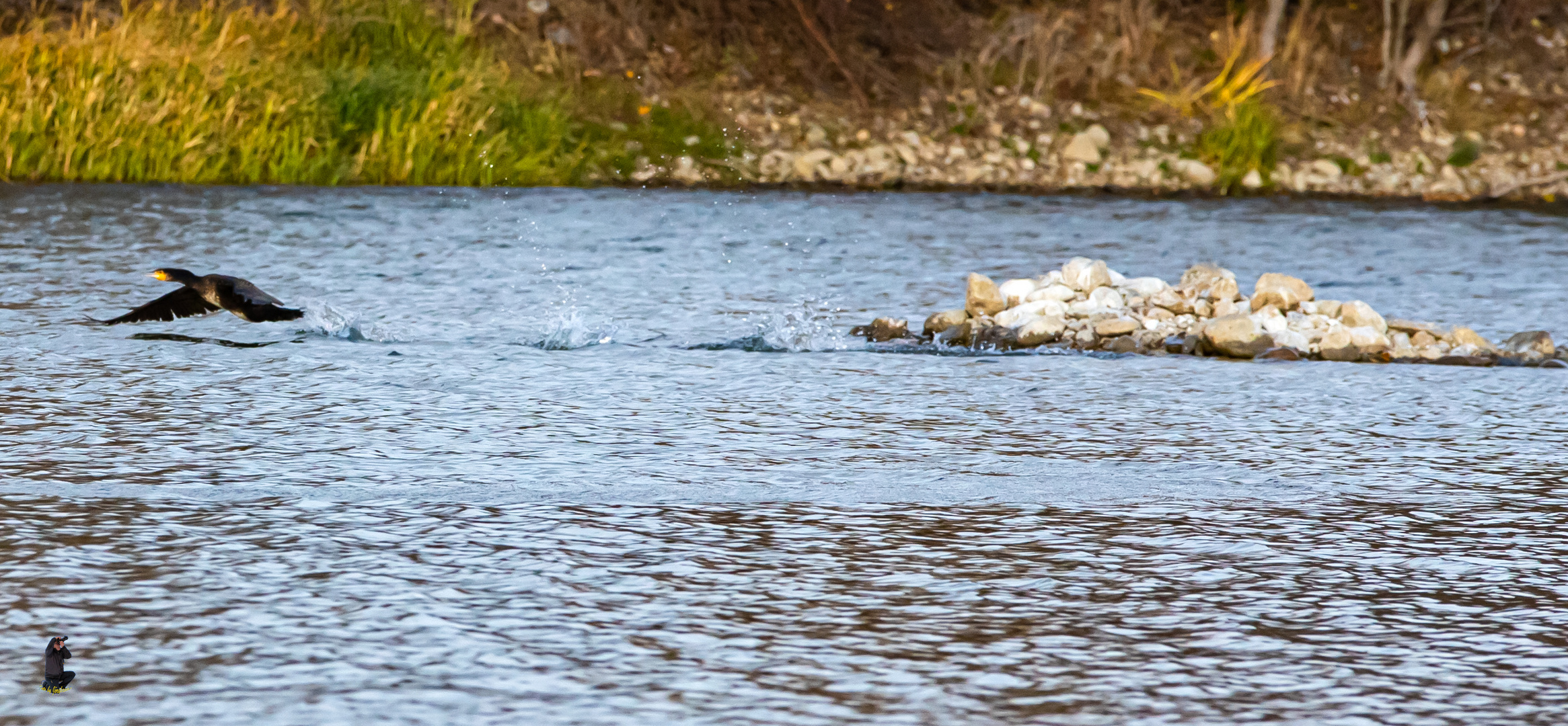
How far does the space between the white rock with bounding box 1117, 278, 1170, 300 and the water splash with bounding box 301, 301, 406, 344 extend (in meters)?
4.48

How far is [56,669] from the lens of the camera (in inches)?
178

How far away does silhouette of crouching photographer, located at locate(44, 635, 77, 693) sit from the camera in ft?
14.8

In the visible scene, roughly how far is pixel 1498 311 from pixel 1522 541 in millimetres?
8093

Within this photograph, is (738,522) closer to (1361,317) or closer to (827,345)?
(827,345)

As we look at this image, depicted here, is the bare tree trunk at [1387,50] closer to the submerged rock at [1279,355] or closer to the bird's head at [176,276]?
the submerged rock at [1279,355]

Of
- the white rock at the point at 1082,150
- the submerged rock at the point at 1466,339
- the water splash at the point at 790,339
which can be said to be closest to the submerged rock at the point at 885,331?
the water splash at the point at 790,339

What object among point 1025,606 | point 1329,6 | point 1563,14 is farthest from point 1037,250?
point 1563,14

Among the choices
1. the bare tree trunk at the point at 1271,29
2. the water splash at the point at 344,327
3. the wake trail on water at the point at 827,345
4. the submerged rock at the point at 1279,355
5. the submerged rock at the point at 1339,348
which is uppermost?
the bare tree trunk at the point at 1271,29

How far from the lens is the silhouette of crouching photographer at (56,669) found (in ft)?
14.8

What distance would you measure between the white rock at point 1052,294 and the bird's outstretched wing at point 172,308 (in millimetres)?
4785

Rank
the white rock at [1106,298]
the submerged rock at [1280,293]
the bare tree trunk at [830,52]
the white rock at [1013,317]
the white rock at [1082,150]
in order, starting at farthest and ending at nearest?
the bare tree trunk at [830,52] → the white rock at [1082,150] → the white rock at [1106,298] → the submerged rock at [1280,293] → the white rock at [1013,317]

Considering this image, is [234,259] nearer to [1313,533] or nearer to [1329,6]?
[1313,533]

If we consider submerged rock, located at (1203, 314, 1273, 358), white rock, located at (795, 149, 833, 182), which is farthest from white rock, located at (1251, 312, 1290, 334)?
white rock, located at (795, 149, 833, 182)

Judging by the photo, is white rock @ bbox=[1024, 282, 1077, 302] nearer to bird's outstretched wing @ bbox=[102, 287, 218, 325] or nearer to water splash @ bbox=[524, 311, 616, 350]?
water splash @ bbox=[524, 311, 616, 350]
